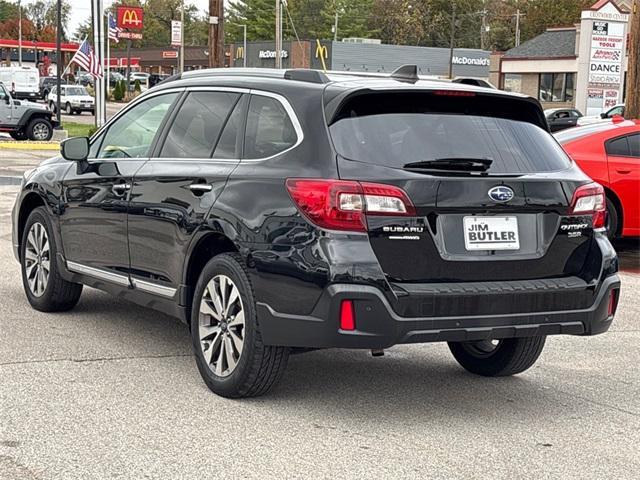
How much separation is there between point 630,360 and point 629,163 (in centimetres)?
587

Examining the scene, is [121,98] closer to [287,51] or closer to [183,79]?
[287,51]

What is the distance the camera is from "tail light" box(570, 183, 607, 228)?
5.77m

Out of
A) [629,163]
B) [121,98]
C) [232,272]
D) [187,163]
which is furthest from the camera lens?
[121,98]

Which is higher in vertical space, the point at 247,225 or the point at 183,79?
the point at 183,79

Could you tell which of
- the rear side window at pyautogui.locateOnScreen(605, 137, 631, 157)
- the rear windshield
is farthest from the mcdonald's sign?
the rear windshield

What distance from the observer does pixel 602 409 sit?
19.6ft

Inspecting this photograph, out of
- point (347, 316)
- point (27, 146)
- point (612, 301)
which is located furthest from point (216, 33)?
point (347, 316)

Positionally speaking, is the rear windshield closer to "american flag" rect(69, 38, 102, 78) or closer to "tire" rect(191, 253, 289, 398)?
"tire" rect(191, 253, 289, 398)

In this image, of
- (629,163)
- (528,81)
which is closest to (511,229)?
(629,163)

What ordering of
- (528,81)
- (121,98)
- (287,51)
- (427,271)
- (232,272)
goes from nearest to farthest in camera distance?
(427,271) → (232,272) → (528,81) → (121,98) → (287,51)

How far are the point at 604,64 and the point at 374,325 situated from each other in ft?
87.1

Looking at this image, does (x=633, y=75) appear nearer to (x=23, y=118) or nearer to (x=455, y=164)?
(x=455, y=164)

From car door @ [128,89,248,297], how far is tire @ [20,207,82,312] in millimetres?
1294

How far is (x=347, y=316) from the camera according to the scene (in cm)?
519
